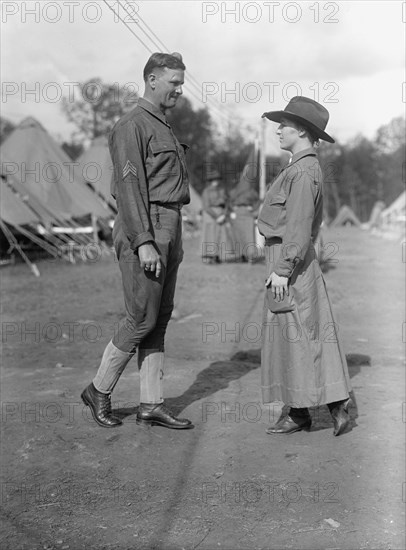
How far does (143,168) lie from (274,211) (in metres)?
0.72

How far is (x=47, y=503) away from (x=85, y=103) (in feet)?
198

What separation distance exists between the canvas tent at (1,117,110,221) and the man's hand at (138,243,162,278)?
13.2 metres

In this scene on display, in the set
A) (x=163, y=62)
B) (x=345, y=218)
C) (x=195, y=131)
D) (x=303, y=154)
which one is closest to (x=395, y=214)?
(x=345, y=218)

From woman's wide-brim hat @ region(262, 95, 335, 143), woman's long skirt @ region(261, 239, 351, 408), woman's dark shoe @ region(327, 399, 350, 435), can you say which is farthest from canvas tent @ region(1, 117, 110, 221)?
woman's dark shoe @ region(327, 399, 350, 435)

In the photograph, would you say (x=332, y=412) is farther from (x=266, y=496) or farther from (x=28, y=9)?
(x=28, y=9)

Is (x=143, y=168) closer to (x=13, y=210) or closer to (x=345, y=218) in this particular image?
(x=13, y=210)

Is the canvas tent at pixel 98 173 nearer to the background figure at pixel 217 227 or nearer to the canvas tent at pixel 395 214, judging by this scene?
the background figure at pixel 217 227

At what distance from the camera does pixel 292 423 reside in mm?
4000

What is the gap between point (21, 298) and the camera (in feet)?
33.0

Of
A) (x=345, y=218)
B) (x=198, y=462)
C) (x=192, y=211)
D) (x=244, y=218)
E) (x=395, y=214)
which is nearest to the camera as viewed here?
(x=198, y=462)

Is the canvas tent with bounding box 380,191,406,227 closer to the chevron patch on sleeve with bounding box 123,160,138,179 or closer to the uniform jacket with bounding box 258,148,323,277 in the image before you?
the uniform jacket with bounding box 258,148,323,277

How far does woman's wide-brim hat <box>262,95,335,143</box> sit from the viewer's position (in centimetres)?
385

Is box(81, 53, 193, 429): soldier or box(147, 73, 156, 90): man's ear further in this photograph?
box(147, 73, 156, 90): man's ear

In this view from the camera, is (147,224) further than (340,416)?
No
